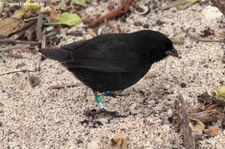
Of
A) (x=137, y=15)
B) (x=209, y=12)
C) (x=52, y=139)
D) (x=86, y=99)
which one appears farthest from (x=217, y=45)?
(x=52, y=139)

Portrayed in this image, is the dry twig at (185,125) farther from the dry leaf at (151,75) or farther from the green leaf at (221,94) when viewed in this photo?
the dry leaf at (151,75)

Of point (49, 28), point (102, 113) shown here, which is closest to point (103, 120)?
point (102, 113)

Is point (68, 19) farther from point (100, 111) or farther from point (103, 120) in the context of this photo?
point (103, 120)

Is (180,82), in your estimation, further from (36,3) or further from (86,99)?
(36,3)

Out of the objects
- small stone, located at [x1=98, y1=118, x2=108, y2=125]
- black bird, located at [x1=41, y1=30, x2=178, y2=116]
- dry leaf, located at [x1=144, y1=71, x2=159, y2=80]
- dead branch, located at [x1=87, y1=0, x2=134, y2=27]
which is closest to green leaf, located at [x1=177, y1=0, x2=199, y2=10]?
dead branch, located at [x1=87, y1=0, x2=134, y2=27]

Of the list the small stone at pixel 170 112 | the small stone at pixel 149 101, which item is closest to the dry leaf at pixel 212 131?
the small stone at pixel 170 112

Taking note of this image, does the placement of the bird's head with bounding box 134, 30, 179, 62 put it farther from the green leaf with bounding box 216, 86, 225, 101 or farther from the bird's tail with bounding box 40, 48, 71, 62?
the bird's tail with bounding box 40, 48, 71, 62
